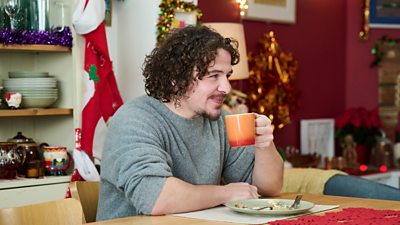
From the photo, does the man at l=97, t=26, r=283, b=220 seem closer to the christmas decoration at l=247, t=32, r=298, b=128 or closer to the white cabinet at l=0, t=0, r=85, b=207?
the white cabinet at l=0, t=0, r=85, b=207

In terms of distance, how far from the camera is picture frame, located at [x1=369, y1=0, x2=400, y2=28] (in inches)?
226

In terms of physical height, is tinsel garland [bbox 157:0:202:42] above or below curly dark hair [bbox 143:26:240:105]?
above

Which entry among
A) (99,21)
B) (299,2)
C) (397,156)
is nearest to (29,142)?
(99,21)

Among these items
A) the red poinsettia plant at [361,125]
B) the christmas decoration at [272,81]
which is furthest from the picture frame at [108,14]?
the red poinsettia plant at [361,125]

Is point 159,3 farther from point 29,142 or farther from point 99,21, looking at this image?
point 29,142

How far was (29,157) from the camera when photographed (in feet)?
11.2

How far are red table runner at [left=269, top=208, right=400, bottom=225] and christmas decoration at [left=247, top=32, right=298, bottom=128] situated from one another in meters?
2.77

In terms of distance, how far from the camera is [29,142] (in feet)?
11.4

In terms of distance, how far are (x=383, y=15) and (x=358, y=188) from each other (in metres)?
3.06

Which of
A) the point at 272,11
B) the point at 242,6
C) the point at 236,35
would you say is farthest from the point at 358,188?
the point at 272,11

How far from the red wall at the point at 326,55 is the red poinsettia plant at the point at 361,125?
7.3 inches

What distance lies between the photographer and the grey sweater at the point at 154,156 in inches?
83.7

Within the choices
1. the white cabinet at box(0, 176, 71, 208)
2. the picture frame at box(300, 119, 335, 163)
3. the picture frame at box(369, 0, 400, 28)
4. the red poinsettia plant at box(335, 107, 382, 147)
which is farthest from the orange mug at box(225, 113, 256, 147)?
the picture frame at box(369, 0, 400, 28)

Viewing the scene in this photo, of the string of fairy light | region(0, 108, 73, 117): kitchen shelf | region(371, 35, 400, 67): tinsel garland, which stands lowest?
region(0, 108, 73, 117): kitchen shelf
